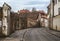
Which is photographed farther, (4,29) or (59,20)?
(59,20)

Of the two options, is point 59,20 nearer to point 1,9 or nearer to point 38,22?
point 1,9

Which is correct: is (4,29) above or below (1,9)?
below

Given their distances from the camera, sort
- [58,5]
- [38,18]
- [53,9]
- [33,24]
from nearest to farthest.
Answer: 1. [58,5]
2. [53,9]
3. [33,24]
4. [38,18]

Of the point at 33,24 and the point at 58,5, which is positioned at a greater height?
the point at 58,5

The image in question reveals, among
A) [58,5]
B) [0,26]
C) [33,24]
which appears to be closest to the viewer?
[0,26]

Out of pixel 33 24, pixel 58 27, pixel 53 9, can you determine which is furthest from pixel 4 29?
pixel 33 24

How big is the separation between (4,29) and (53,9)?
3490cm

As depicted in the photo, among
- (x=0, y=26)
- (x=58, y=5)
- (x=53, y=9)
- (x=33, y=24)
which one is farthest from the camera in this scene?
(x=33, y=24)

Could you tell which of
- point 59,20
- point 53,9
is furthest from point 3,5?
point 53,9

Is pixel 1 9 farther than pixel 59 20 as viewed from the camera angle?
No

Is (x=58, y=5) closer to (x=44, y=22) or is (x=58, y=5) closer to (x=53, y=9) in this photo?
(x=53, y=9)

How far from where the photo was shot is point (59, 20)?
53.5m

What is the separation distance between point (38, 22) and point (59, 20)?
133 feet

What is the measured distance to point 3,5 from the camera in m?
32.8
